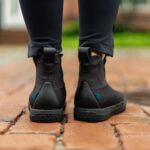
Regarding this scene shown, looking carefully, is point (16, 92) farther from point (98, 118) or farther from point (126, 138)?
point (126, 138)

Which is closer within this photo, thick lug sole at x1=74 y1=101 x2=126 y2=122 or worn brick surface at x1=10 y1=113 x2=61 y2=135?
worn brick surface at x1=10 y1=113 x2=61 y2=135

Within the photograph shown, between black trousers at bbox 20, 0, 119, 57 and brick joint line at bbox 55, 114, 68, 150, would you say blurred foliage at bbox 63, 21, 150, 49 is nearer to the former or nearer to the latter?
black trousers at bbox 20, 0, 119, 57

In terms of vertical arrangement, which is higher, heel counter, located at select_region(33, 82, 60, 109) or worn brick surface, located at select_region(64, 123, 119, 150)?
heel counter, located at select_region(33, 82, 60, 109)

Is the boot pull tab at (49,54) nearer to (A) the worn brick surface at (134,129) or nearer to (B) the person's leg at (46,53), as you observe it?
(B) the person's leg at (46,53)

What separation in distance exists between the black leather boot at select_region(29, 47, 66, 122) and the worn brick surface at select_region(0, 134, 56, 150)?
0.74ft

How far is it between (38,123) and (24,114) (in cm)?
28

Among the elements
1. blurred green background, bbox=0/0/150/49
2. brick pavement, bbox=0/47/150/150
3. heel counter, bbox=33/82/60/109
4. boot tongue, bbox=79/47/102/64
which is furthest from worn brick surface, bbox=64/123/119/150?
blurred green background, bbox=0/0/150/49

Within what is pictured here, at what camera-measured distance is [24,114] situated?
2.66 meters

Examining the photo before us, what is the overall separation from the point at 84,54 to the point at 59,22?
0.18m

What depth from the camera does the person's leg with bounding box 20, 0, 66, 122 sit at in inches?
93.2

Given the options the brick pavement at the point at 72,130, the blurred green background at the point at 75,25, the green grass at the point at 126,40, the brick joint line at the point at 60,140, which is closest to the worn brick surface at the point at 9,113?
the brick pavement at the point at 72,130

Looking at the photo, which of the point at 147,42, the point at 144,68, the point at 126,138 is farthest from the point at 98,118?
the point at 147,42

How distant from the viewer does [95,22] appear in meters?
2.40

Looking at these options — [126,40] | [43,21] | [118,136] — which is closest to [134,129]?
[118,136]
